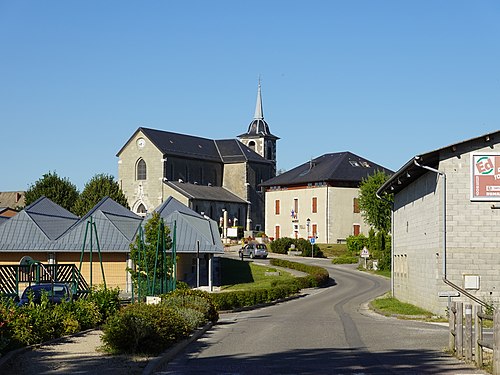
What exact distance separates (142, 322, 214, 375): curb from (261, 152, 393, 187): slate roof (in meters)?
73.6

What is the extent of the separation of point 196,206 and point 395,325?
251 ft

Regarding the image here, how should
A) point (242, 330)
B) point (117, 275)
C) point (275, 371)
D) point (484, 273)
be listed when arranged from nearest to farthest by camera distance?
point (275, 371) < point (242, 330) < point (484, 273) < point (117, 275)

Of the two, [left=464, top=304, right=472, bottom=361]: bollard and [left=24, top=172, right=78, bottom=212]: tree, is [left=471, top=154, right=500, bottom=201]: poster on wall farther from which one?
[left=24, top=172, right=78, bottom=212]: tree

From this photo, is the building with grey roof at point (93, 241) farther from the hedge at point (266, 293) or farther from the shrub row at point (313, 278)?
the hedge at point (266, 293)

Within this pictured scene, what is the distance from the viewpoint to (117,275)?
51062mm

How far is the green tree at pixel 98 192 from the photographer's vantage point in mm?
95188

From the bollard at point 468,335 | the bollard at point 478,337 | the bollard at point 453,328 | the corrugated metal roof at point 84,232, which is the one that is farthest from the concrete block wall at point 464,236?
the corrugated metal roof at point 84,232

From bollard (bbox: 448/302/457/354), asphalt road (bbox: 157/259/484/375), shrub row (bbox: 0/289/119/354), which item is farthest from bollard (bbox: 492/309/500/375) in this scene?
shrub row (bbox: 0/289/119/354)

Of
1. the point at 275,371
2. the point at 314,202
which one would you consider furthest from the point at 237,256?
the point at 275,371

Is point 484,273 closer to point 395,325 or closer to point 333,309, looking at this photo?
point 395,325

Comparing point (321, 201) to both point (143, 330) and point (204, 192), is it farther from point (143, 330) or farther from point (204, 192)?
point (143, 330)

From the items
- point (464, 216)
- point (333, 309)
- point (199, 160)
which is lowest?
point (333, 309)

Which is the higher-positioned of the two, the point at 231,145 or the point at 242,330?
the point at 231,145

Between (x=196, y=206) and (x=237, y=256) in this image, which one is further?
(x=196, y=206)
